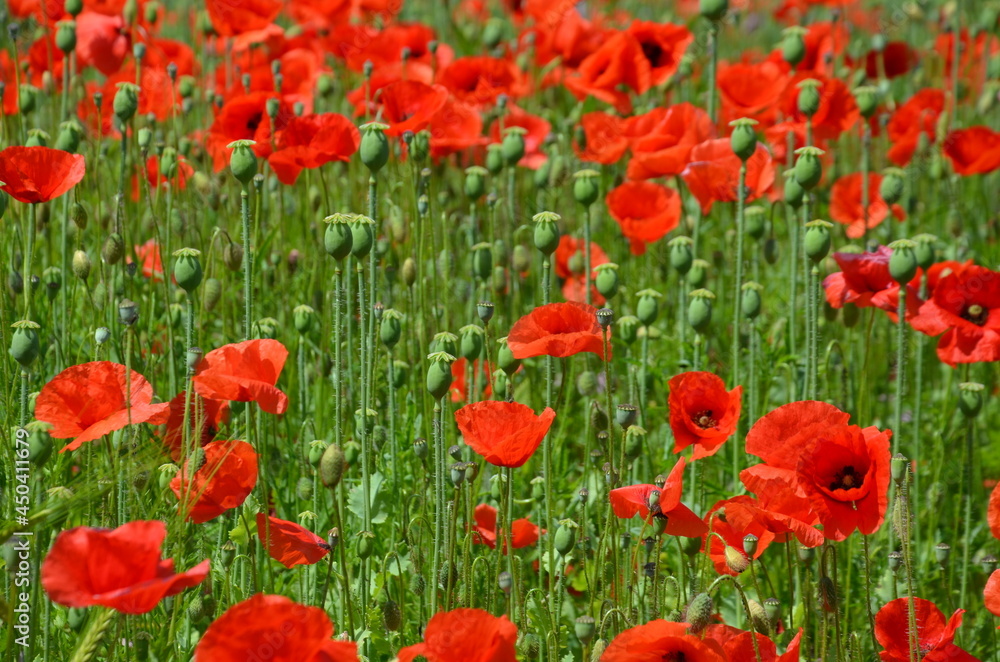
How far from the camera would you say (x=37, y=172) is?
2.00 metres

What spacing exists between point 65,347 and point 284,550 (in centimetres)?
82

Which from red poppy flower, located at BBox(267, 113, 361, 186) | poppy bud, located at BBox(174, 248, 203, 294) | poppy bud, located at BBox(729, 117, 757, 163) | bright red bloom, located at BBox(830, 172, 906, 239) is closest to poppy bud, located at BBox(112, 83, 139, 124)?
red poppy flower, located at BBox(267, 113, 361, 186)

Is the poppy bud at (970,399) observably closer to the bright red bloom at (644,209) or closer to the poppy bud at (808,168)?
the poppy bud at (808,168)

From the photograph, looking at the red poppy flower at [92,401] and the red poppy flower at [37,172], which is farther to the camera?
the red poppy flower at [37,172]

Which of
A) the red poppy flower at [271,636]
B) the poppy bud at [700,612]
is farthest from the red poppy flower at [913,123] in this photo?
the red poppy flower at [271,636]

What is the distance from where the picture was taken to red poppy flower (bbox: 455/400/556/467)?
5.47ft

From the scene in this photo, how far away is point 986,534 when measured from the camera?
2.71 m

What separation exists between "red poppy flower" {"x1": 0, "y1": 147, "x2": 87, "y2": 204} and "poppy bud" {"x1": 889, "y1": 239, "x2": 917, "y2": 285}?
4.64 feet

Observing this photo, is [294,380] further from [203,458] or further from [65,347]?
[203,458]

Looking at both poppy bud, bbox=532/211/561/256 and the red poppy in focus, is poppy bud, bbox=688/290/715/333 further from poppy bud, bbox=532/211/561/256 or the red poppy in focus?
the red poppy in focus

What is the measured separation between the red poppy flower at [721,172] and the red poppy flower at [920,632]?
117 centimetres

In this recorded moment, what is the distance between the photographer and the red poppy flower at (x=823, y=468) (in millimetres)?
1692

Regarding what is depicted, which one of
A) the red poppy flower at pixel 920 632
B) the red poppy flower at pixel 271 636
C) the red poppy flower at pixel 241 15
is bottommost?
the red poppy flower at pixel 920 632

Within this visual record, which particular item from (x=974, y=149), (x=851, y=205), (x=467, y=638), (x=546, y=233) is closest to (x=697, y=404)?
(x=546, y=233)
